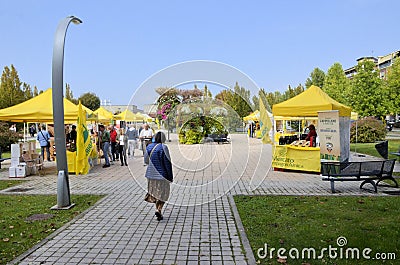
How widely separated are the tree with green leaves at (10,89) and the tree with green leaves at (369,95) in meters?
40.0

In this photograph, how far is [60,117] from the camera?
302 inches

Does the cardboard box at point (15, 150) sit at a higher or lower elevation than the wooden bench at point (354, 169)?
higher

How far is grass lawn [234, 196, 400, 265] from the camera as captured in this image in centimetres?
508

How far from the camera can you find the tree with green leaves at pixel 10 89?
33812 mm

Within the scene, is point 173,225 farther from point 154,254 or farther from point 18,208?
point 18,208

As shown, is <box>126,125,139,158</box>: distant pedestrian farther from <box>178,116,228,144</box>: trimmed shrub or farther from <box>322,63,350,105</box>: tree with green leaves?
<box>322,63,350,105</box>: tree with green leaves

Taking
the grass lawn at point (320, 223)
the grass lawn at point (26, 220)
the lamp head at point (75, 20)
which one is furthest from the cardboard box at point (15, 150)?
the grass lawn at point (320, 223)

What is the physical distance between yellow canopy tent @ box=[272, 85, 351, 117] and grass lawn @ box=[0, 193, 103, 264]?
25.5 feet

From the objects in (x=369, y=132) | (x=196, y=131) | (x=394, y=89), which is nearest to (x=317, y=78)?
(x=394, y=89)

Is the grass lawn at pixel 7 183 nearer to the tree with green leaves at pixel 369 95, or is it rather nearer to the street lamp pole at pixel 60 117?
the street lamp pole at pixel 60 117

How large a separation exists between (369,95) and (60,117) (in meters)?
43.4

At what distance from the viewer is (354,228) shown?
19.6 feet

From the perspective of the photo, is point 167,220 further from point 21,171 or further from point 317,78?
point 317,78

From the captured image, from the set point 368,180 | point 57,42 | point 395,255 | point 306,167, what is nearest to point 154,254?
point 395,255
